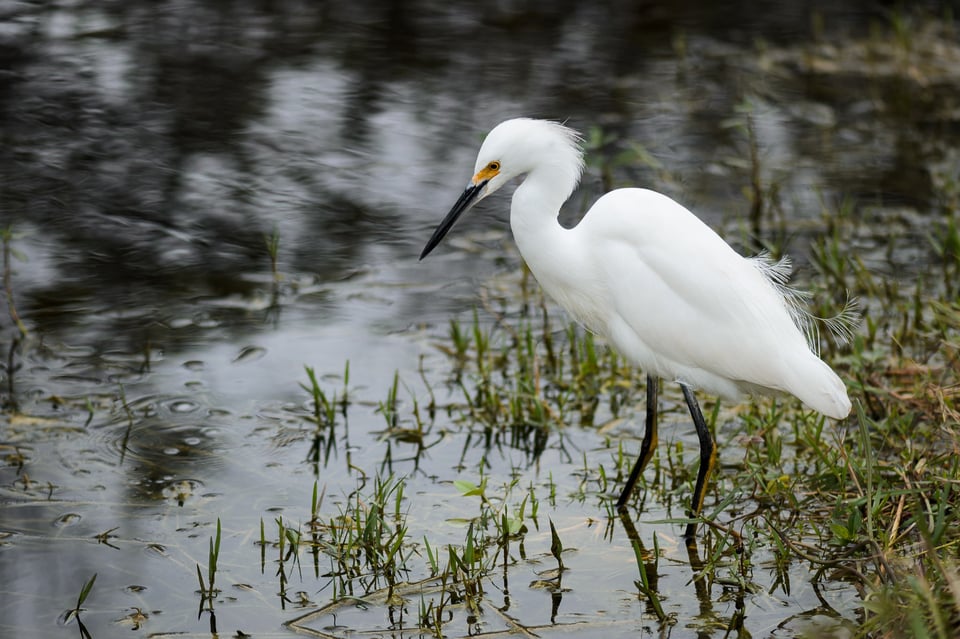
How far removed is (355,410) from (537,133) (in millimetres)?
1332

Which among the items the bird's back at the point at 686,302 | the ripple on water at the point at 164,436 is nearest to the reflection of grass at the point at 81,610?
the ripple on water at the point at 164,436

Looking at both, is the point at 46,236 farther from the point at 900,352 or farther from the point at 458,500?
the point at 900,352

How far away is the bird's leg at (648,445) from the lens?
375 cm

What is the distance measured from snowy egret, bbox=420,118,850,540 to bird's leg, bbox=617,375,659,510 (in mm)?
121

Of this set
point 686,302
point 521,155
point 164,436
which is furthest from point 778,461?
point 164,436

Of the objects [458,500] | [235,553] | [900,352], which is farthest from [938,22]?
[235,553]

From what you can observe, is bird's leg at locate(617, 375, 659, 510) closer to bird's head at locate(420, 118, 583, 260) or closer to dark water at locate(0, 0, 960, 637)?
dark water at locate(0, 0, 960, 637)

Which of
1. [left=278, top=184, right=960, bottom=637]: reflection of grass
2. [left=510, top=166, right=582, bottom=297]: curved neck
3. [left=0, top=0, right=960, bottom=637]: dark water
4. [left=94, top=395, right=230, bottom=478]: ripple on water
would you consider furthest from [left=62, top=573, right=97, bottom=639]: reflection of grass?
[left=510, top=166, right=582, bottom=297]: curved neck

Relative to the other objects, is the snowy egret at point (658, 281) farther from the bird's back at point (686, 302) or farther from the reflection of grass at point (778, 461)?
the reflection of grass at point (778, 461)

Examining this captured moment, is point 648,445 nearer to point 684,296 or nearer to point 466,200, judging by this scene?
point 684,296

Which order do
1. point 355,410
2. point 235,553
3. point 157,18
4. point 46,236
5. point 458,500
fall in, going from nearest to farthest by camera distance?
1. point 235,553
2. point 458,500
3. point 355,410
4. point 46,236
5. point 157,18

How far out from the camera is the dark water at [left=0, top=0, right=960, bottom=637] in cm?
363

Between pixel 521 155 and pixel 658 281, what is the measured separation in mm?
537

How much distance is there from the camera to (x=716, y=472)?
3.95 meters
